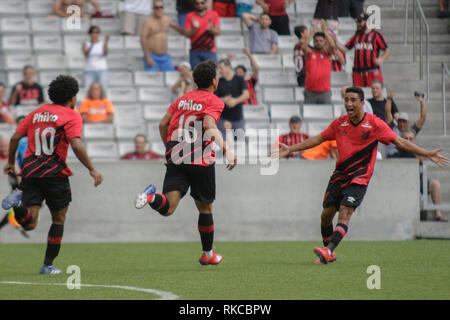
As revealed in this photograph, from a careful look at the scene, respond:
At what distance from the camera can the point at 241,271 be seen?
9.20m

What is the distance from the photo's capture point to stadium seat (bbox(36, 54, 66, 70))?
18.5 m

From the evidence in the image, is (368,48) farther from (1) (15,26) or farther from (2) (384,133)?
(1) (15,26)

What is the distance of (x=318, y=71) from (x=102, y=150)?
420 cm

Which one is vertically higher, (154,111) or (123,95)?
Result: (123,95)

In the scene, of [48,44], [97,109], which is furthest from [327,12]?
[48,44]

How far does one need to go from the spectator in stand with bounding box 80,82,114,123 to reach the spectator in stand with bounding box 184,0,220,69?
192 cm

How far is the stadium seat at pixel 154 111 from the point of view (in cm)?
1678

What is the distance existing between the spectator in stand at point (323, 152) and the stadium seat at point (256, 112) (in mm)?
1935

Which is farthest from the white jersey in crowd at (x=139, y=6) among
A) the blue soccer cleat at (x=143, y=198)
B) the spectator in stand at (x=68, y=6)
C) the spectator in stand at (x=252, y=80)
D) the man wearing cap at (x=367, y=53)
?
the blue soccer cleat at (x=143, y=198)

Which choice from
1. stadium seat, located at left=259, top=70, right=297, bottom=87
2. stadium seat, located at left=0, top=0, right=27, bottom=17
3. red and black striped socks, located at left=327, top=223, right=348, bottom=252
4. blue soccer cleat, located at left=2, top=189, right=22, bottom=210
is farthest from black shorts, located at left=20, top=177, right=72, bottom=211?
stadium seat, located at left=0, top=0, right=27, bottom=17

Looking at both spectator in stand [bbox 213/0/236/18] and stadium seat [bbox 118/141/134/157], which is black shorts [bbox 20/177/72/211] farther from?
spectator in stand [bbox 213/0/236/18]

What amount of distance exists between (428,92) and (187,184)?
9172mm

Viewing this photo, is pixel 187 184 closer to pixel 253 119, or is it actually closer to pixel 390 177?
pixel 390 177

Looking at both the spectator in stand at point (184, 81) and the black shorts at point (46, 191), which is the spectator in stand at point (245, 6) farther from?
the black shorts at point (46, 191)
